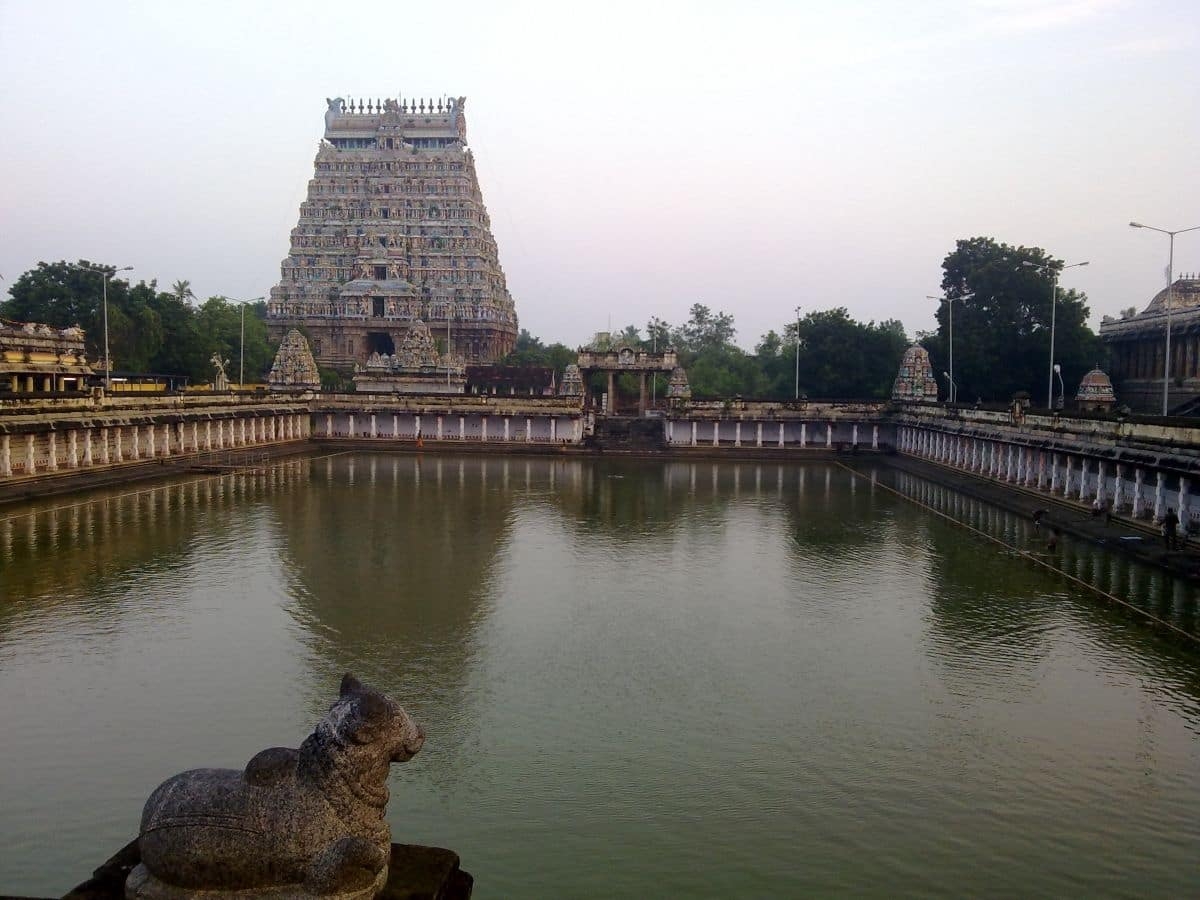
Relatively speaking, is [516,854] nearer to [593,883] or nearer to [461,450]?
[593,883]

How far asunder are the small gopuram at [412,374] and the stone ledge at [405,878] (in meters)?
68.2

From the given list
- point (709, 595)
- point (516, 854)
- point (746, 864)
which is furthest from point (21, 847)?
point (709, 595)

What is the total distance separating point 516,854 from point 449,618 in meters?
9.92

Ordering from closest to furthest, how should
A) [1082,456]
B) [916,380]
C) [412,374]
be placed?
[1082,456], [916,380], [412,374]

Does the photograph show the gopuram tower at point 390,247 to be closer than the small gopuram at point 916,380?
No

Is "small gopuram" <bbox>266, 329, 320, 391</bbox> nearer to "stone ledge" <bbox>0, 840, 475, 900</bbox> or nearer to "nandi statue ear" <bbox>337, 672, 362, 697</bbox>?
"stone ledge" <bbox>0, 840, 475, 900</bbox>

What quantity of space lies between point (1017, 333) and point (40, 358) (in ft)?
192

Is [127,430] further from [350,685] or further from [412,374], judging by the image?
[350,685]

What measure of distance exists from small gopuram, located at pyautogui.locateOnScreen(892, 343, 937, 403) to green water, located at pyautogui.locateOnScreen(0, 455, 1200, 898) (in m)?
33.1

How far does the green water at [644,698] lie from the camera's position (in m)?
11.1

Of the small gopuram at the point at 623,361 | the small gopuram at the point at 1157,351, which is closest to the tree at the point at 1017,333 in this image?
the small gopuram at the point at 1157,351

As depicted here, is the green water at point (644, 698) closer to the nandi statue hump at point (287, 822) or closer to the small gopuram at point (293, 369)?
the nandi statue hump at point (287, 822)

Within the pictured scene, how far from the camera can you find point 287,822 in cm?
707

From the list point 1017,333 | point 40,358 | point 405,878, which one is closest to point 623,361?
point 1017,333
